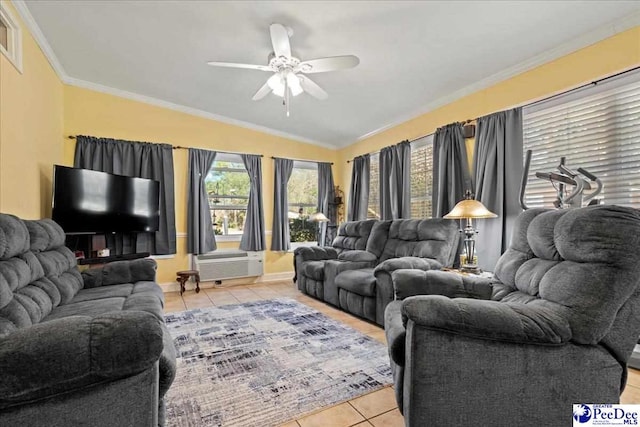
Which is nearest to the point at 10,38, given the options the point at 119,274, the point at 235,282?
the point at 119,274

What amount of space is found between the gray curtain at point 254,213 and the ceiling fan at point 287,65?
2.31 metres

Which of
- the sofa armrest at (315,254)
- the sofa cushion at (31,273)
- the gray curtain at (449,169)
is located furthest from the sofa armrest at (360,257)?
the sofa cushion at (31,273)

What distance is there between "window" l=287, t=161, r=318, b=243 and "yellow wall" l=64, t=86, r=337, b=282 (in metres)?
0.29

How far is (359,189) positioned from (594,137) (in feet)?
11.0

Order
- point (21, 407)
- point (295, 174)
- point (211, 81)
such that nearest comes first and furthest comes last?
point (21, 407) → point (211, 81) → point (295, 174)

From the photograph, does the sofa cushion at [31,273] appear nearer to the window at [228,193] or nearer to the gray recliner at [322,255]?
the gray recliner at [322,255]

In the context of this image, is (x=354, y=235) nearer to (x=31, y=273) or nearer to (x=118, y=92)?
(x=31, y=273)

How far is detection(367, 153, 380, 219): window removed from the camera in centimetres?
525

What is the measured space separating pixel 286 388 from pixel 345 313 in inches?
66.4

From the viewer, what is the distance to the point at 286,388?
6.44 feet

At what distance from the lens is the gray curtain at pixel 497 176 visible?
3.10 metres

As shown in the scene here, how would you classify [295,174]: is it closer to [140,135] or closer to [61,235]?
[140,135]

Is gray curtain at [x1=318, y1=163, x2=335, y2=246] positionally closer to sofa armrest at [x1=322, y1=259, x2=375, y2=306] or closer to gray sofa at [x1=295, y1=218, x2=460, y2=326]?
gray sofa at [x1=295, y1=218, x2=460, y2=326]

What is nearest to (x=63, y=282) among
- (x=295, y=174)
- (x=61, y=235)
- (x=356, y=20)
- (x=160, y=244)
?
(x=61, y=235)
